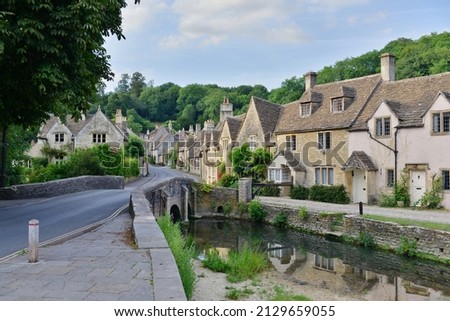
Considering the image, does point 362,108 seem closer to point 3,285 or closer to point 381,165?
point 381,165

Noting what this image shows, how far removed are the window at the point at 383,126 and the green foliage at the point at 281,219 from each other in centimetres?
876

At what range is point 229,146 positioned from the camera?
1791 inches

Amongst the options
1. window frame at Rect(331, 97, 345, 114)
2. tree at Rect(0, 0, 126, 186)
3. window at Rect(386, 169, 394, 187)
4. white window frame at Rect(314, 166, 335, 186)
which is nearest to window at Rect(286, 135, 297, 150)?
white window frame at Rect(314, 166, 335, 186)

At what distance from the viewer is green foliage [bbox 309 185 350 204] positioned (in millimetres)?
31094

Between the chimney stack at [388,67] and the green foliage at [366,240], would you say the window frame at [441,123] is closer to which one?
the chimney stack at [388,67]

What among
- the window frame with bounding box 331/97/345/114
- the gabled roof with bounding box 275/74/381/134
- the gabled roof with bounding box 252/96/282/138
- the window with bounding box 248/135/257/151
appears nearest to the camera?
the gabled roof with bounding box 275/74/381/134

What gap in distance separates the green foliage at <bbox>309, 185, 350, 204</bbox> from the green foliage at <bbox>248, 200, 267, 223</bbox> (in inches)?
179

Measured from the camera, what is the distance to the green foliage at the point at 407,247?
64.7 ft

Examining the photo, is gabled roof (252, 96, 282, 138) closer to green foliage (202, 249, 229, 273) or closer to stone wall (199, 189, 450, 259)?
stone wall (199, 189, 450, 259)

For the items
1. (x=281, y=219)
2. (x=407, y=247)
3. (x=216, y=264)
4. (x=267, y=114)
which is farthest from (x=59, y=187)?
(x=267, y=114)

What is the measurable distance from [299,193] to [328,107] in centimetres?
779

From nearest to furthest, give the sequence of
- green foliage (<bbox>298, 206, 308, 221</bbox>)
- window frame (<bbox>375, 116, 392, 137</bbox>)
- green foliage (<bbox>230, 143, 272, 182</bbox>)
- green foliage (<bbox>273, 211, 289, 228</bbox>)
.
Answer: green foliage (<bbox>298, 206, 308, 221</bbox>)
window frame (<bbox>375, 116, 392, 137</bbox>)
green foliage (<bbox>273, 211, 289, 228</bbox>)
green foliage (<bbox>230, 143, 272, 182</bbox>)
